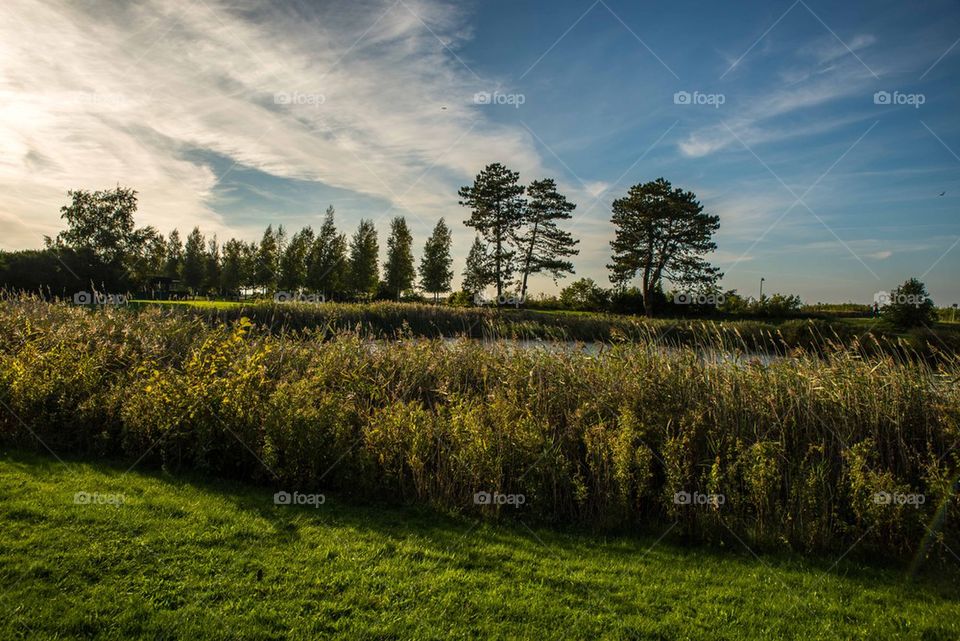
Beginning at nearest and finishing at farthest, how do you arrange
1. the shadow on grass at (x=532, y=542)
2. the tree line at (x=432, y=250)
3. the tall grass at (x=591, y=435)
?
the shadow on grass at (x=532, y=542)
the tall grass at (x=591, y=435)
the tree line at (x=432, y=250)

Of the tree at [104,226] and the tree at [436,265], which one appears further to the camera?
the tree at [436,265]

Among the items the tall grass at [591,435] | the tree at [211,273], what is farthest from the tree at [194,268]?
the tall grass at [591,435]

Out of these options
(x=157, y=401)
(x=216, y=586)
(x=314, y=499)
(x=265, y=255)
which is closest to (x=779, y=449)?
(x=314, y=499)

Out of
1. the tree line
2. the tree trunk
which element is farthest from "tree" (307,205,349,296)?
the tree trunk

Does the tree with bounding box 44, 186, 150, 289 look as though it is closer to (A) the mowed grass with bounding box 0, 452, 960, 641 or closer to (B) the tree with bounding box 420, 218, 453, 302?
(B) the tree with bounding box 420, 218, 453, 302

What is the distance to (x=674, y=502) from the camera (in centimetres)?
663

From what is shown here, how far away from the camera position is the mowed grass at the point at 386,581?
4234mm

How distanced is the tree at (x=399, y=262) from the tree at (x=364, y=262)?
158cm

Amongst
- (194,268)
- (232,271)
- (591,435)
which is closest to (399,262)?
(232,271)

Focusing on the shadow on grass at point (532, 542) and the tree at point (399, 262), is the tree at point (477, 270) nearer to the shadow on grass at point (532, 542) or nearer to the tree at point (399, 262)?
the tree at point (399, 262)

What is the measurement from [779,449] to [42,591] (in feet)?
26.9

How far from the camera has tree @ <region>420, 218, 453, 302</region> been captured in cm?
6128

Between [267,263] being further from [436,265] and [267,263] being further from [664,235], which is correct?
[664,235]

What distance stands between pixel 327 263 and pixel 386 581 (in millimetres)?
60721
